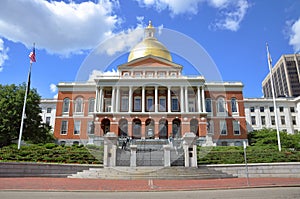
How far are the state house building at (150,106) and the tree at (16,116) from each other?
876 centimetres

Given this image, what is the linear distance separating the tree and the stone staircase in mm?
21317

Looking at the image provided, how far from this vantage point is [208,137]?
131 ft

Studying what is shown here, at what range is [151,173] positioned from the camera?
16875 mm

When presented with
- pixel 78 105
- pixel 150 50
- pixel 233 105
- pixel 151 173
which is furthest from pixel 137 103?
pixel 151 173

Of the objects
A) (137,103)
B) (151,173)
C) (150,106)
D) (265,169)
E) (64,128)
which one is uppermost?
(137,103)

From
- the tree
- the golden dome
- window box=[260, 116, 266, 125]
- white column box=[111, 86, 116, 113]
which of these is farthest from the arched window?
window box=[260, 116, 266, 125]

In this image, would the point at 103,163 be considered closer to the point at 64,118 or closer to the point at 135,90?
the point at 135,90

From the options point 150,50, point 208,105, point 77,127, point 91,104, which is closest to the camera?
point 77,127

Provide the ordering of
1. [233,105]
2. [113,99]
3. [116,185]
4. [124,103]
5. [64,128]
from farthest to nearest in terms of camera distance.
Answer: [233,105] → [64,128] → [124,103] → [113,99] → [116,185]

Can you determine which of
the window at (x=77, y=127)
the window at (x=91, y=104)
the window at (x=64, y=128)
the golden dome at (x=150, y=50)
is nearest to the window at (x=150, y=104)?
the golden dome at (x=150, y=50)

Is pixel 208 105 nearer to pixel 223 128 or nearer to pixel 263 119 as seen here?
pixel 223 128

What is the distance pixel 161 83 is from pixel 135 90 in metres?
5.34

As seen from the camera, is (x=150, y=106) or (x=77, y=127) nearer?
(x=150, y=106)

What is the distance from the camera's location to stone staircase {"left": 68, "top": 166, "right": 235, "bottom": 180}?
54.4ft
